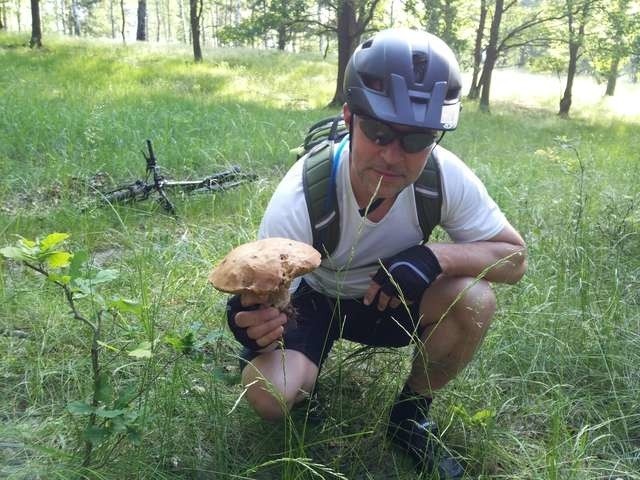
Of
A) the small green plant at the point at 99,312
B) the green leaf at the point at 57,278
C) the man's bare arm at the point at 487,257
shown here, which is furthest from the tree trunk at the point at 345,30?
the green leaf at the point at 57,278

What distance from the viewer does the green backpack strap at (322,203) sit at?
215cm

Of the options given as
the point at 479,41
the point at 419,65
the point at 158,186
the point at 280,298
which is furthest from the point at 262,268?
the point at 479,41

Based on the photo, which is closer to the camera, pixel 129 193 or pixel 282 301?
pixel 282 301

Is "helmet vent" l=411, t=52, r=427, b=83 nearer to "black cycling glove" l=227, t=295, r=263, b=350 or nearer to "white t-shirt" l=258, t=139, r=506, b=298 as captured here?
"white t-shirt" l=258, t=139, r=506, b=298

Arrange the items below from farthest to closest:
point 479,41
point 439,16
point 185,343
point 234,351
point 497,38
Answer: point 479,41, point 497,38, point 439,16, point 234,351, point 185,343

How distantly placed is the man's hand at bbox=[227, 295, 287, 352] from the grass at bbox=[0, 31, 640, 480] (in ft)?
0.33

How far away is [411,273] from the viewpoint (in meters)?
2.09

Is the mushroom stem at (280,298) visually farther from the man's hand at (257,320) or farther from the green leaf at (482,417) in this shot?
the green leaf at (482,417)

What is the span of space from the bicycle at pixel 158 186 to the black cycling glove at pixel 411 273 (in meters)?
2.83

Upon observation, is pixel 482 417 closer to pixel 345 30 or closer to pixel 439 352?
pixel 439 352

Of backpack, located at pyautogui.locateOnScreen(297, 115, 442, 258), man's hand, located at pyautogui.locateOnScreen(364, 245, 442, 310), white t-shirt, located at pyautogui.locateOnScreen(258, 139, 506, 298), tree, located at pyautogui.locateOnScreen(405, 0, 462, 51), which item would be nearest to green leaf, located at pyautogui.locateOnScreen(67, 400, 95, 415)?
white t-shirt, located at pyautogui.locateOnScreen(258, 139, 506, 298)

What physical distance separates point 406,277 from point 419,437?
68cm

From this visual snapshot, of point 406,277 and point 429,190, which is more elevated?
point 429,190

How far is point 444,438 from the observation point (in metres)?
2.28
